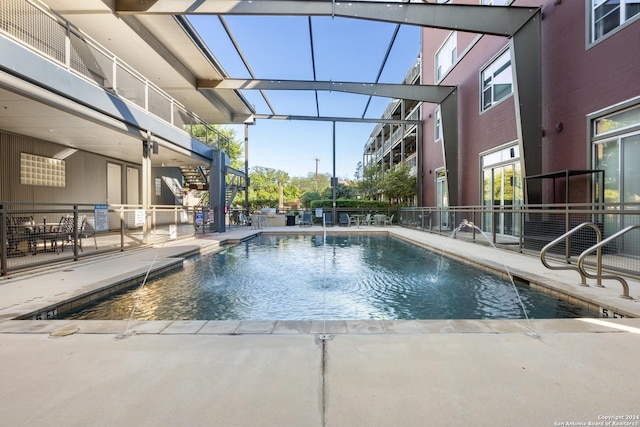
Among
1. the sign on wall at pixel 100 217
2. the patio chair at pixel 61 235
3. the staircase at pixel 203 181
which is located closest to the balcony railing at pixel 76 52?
the sign on wall at pixel 100 217

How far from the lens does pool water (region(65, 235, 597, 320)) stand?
3.98 m

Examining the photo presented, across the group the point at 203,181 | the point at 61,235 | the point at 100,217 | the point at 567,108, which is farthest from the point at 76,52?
the point at 203,181

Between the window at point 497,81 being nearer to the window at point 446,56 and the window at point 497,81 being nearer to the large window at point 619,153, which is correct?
the window at point 446,56

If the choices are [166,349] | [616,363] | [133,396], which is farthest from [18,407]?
[616,363]

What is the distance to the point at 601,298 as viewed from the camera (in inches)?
155

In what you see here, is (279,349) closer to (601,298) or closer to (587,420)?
(587,420)

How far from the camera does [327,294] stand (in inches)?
192

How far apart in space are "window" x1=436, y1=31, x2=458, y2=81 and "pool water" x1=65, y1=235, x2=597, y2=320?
36.7ft

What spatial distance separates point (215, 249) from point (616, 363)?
905 cm

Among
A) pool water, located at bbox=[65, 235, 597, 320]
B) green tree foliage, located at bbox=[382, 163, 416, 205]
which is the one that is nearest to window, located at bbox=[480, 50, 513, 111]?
pool water, located at bbox=[65, 235, 597, 320]

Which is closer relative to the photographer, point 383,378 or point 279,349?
point 383,378

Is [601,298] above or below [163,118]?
below

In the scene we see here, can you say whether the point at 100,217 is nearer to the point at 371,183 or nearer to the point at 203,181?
the point at 203,181

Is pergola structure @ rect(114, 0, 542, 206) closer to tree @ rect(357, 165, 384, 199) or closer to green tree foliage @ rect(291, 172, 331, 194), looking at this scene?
tree @ rect(357, 165, 384, 199)
